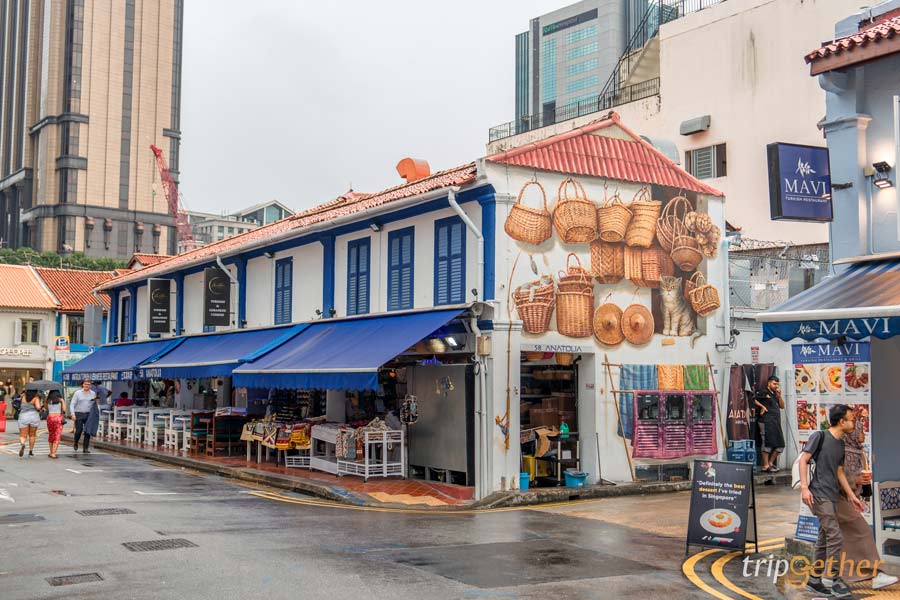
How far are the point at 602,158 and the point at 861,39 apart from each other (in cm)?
755

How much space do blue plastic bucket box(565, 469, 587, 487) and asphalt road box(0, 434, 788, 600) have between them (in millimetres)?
2360

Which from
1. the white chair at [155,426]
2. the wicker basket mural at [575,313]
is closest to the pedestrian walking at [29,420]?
the white chair at [155,426]

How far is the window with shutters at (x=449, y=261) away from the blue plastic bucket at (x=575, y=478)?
11.9ft

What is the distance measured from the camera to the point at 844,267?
11.4m

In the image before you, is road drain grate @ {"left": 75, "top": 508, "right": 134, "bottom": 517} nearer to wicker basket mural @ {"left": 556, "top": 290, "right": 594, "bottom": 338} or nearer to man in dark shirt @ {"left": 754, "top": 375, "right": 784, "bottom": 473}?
wicker basket mural @ {"left": 556, "top": 290, "right": 594, "bottom": 338}

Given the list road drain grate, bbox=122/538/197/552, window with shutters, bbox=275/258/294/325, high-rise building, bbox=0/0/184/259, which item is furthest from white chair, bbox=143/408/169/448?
high-rise building, bbox=0/0/184/259

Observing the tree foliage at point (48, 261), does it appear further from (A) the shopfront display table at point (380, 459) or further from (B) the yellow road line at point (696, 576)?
(B) the yellow road line at point (696, 576)

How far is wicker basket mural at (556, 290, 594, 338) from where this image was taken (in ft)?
58.0

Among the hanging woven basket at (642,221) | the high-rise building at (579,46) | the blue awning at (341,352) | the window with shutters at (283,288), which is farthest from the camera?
the high-rise building at (579,46)

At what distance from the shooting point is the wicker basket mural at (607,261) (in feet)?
59.7

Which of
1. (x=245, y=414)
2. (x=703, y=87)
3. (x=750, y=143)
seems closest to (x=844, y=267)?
(x=245, y=414)

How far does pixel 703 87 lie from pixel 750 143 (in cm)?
332

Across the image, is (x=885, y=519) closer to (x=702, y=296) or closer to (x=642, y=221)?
(x=642, y=221)

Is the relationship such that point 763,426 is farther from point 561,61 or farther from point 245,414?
point 561,61
